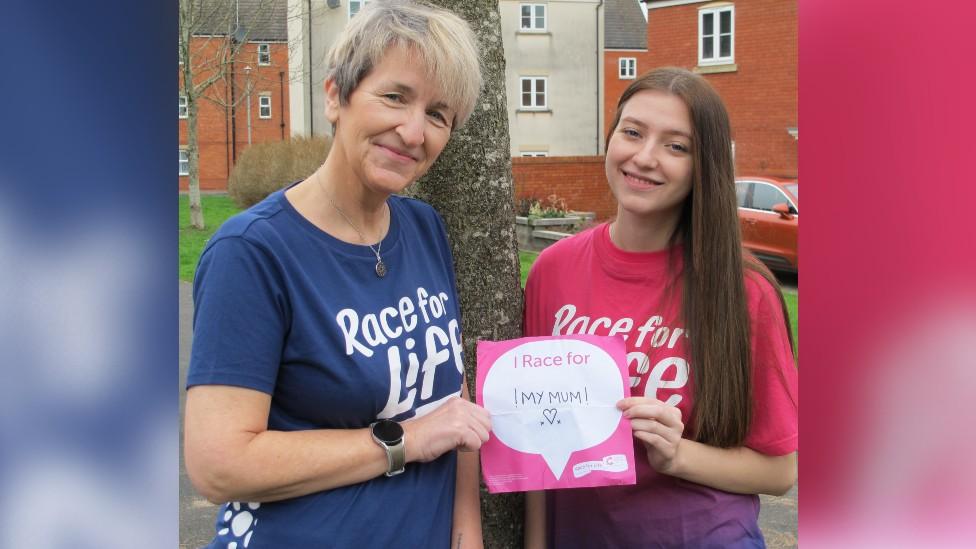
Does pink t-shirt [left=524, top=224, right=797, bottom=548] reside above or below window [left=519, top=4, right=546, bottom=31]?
below

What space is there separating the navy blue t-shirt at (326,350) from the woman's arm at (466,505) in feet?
0.36

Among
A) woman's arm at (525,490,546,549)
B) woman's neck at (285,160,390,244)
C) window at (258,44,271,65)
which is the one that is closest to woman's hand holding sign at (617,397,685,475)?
woman's arm at (525,490,546,549)

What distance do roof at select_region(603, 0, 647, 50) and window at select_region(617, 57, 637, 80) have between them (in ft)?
2.55

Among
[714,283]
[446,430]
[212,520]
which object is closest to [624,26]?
[212,520]

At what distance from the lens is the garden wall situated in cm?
2411

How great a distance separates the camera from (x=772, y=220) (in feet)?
53.4

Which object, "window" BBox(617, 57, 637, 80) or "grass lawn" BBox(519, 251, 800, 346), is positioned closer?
"grass lawn" BBox(519, 251, 800, 346)

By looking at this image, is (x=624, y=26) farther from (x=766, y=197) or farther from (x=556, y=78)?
(x=766, y=197)

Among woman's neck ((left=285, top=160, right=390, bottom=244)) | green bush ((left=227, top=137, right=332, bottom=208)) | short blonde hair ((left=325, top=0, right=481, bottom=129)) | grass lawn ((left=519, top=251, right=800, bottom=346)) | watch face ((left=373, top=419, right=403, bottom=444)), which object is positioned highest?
green bush ((left=227, top=137, right=332, bottom=208))

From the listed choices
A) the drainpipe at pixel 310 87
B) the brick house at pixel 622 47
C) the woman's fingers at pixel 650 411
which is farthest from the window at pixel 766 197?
the brick house at pixel 622 47

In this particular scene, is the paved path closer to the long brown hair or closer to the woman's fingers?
the long brown hair
